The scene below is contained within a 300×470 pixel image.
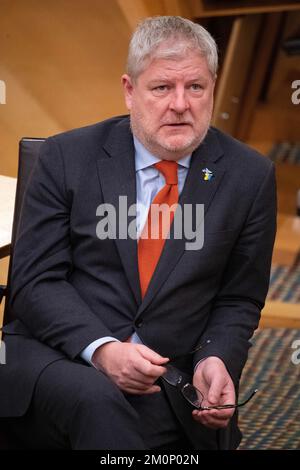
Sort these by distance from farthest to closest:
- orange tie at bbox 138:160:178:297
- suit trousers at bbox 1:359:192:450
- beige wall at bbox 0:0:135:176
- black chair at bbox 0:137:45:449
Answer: beige wall at bbox 0:0:135:176
black chair at bbox 0:137:45:449
orange tie at bbox 138:160:178:297
suit trousers at bbox 1:359:192:450

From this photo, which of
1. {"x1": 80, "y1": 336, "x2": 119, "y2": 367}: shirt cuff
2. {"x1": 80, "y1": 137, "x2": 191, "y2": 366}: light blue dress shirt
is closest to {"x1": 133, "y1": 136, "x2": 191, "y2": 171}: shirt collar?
{"x1": 80, "y1": 137, "x2": 191, "y2": 366}: light blue dress shirt

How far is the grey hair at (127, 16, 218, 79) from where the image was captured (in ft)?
5.64

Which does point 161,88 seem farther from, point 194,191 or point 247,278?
point 247,278

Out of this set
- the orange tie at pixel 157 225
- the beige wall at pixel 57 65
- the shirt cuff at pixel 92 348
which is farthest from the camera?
the beige wall at pixel 57 65

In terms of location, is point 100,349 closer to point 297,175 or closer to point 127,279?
point 127,279

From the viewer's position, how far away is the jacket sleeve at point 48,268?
5.60 ft

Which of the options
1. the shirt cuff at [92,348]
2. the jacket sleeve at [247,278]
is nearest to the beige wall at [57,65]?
the jacket sleeve at [247,278]

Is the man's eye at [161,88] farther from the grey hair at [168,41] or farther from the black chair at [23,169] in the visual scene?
the black chair at [23,169]

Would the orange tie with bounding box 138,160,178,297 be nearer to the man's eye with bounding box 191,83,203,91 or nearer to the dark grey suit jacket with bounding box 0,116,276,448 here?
the dark grey suit jacket with bounding box 0,116,276,448

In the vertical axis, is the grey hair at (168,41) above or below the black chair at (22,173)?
above

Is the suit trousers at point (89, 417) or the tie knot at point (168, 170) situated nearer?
the suit trousers at point (89, 417)

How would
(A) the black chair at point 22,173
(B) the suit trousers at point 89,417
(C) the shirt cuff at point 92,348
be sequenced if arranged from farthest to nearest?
(A) the black chair at point 22,173 < (C) the shirt cuff at point 92,348 < (B) the suit trousers at point 89,417

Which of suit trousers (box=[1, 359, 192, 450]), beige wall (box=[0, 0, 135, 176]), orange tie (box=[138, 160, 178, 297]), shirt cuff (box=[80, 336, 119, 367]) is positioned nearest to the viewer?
suit trousers (box=[1, 359, 192, 450])

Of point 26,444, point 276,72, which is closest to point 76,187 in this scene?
Answer: point 26,444
